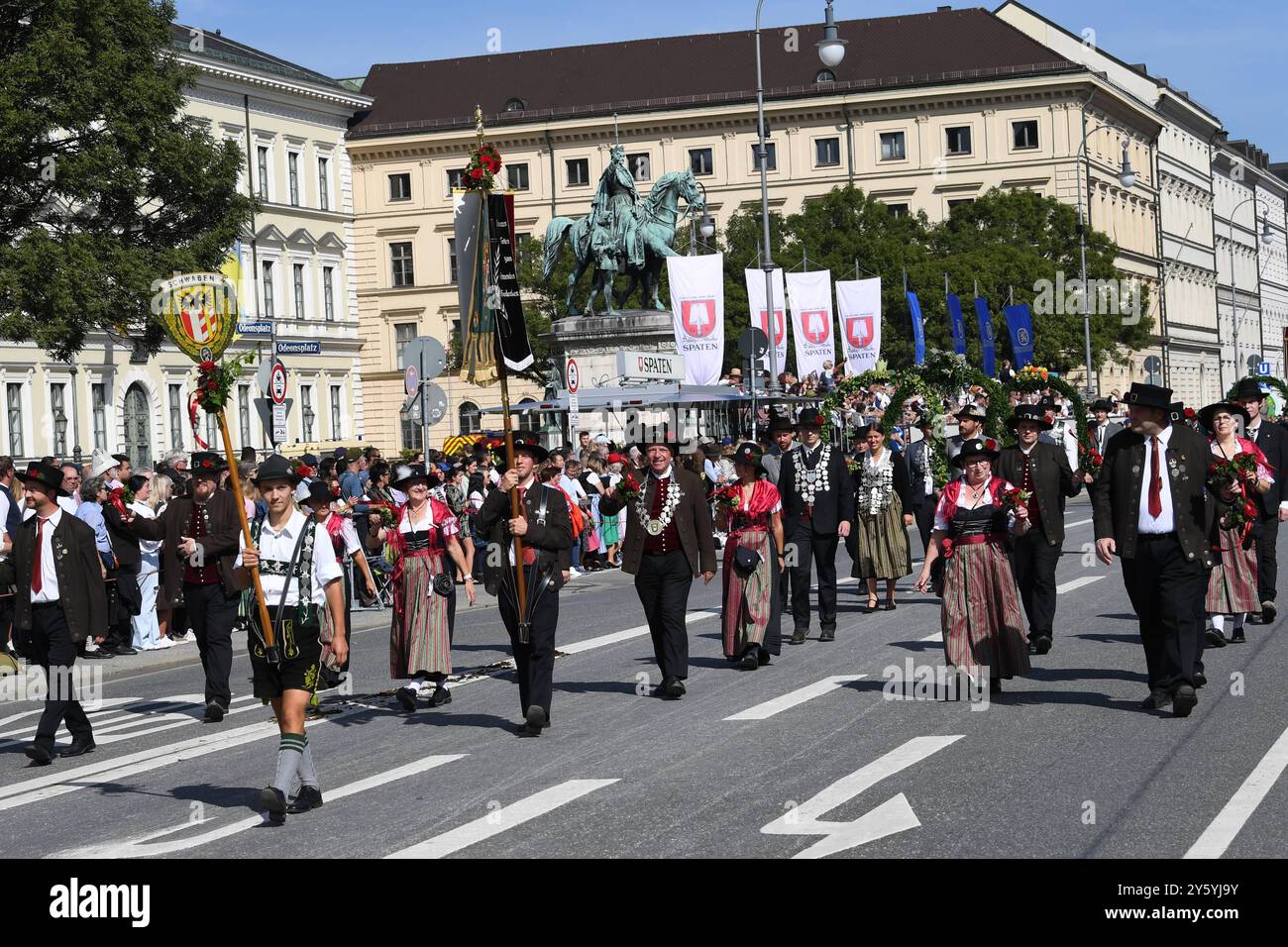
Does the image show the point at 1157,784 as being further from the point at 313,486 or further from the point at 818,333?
the point at 818,333

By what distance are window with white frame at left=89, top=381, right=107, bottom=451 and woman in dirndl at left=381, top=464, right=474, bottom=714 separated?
54723 millimetres

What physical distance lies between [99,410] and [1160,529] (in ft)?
194

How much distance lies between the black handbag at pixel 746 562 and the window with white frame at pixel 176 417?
5697 cm

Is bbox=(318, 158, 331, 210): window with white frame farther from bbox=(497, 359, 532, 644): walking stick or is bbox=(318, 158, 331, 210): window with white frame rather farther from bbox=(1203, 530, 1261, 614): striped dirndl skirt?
bbox=(497, 359, 532, 644): walking stick

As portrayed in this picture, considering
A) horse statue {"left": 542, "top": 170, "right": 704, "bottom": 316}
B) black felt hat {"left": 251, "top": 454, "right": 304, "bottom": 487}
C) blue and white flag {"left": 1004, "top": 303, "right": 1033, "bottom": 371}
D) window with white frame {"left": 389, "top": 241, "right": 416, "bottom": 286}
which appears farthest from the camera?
window with white frame {"left": 389, "top": 241, "right": 416, "bottom": 286}

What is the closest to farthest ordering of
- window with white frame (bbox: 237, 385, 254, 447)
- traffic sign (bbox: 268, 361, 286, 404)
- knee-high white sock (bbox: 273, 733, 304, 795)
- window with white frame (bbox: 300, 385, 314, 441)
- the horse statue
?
knee-high white sock (bbox: 273, 733, 304, 795) < traffic sign (bbox: 268, 361, 286, 404) < the horse statue < window with white frame (bbox: 237, 385, 254, 447) < window with white frame (bbox: 300, 385, 314, 441)

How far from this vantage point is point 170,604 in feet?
65.8

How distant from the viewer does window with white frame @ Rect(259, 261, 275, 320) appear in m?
77.8

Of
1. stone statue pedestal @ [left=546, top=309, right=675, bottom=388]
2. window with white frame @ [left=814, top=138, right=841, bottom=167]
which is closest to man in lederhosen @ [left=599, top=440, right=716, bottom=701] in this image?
stone statue pedestal @ [left=546, top=309, right=675, bottom=388]

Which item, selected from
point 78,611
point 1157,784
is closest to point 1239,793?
point 1157,784

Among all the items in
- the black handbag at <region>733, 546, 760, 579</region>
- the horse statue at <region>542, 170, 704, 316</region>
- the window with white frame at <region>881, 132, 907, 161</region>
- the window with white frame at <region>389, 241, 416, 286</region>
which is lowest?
the black handbag at <region>733, 546, 760, 579</region>

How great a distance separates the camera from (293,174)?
8219cm

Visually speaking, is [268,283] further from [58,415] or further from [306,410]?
[58,415]

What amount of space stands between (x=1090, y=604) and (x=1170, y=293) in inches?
3935
